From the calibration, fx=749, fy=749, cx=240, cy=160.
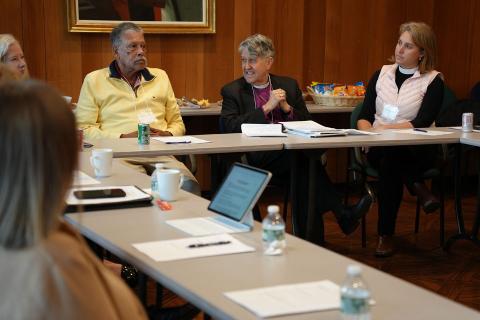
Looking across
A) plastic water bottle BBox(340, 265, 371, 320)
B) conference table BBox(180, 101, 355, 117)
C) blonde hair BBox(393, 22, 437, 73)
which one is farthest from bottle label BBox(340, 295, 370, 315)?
conference table BBox(180, 101, 355, 117)

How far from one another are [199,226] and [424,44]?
3111 millimetres

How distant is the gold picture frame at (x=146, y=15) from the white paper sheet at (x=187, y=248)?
3.71 m

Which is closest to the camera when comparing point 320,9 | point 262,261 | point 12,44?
point 262,261

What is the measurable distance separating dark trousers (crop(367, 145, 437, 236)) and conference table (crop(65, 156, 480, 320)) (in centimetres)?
251

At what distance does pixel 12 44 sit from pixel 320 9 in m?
3.07

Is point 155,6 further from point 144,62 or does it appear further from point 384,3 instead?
point 384,3

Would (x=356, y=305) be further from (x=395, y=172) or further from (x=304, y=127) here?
Result: (x=395, y=172)

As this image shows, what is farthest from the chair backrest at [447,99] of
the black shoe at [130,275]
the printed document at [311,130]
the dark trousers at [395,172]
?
the black shoe at [130,275]

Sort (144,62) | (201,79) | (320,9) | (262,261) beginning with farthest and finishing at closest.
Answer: (320,9) → (201,79) → (144,62) → (262,261)

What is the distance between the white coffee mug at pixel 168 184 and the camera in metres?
2.77

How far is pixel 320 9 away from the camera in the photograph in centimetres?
657

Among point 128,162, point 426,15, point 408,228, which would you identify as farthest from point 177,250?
point 426,15

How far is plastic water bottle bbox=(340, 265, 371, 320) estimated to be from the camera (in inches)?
61.1

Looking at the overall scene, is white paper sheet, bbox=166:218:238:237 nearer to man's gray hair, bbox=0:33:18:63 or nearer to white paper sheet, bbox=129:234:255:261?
white paper sheet, bbox=129:234:255:261
